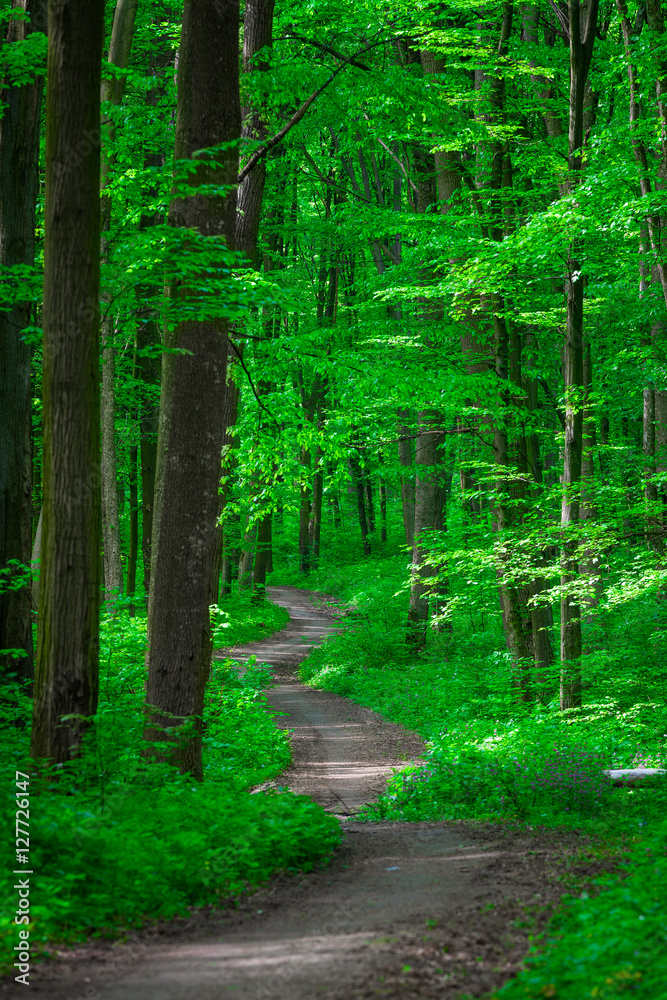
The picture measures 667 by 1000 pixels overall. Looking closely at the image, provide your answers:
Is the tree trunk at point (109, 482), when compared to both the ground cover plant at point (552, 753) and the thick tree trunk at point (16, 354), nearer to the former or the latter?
the thick tree trunk at point (16, 354)

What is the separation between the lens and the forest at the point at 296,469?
5.02 metres

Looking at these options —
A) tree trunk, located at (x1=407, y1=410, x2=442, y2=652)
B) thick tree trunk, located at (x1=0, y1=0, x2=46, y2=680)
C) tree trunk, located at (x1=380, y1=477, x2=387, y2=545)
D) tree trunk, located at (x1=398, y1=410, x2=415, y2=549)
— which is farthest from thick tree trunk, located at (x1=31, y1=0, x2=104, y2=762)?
tree trunk, located at (x1=380, y1=477, x2=387, y2=545)

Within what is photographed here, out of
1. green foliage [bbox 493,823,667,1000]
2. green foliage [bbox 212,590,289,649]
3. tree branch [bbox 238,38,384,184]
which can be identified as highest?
tree branch [bbox 238,38,384,184]

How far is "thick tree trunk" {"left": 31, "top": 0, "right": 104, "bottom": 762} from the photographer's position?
6059 millimetres

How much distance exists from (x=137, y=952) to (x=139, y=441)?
16.6 meters

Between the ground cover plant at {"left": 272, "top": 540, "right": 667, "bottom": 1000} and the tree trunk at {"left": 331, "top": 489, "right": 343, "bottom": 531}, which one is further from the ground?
the tree trunk at {"left": 331, "top": 489, "right": 343, "bottom": 531}

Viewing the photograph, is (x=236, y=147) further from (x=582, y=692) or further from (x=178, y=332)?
(x=582, y=692)

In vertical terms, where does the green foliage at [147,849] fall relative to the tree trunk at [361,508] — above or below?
below

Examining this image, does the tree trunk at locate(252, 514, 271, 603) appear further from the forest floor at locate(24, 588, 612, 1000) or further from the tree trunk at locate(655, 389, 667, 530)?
the forest floor at locate(24, 588, 612, 1000)

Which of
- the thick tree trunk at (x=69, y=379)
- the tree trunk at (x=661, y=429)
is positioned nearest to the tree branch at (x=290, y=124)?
the thick tree trunk at (x=69, y=379)

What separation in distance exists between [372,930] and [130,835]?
1837mm

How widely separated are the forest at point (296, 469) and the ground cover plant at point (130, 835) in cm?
3

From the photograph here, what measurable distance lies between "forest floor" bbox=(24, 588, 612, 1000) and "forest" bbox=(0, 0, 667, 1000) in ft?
0.20

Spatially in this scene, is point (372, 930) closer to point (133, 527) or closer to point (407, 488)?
point (133, 527)
